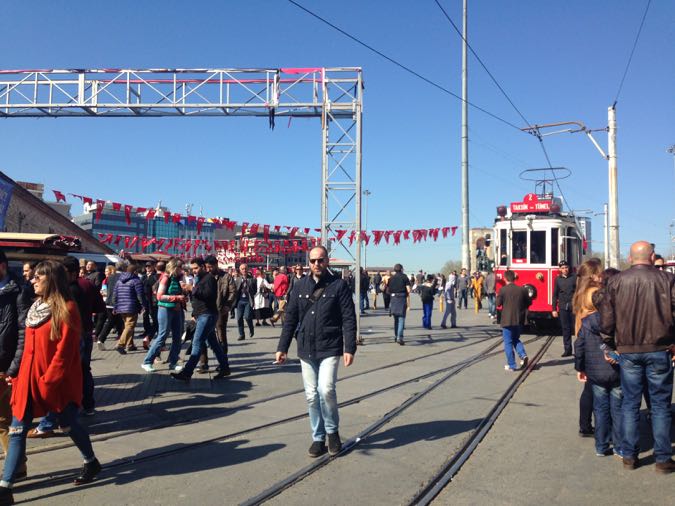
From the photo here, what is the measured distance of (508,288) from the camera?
9766 millimetres

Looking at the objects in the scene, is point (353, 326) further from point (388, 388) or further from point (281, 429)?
point (388, 388)

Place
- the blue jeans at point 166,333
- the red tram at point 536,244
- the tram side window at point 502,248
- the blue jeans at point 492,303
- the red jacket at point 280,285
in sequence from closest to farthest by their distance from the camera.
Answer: the blue jeans at point 166,333 < the red tram at point 536,244 < the tram side window at point 502,248 < the red jacket at point 280,285 < the blue jeans at point 492,303

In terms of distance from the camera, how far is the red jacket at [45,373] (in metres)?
4.24

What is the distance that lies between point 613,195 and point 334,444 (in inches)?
563

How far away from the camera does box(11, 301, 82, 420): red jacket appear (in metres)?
4.24

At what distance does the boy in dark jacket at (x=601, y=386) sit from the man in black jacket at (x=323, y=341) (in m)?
2.22

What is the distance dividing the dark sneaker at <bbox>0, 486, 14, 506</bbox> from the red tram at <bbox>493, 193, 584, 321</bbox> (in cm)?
1282

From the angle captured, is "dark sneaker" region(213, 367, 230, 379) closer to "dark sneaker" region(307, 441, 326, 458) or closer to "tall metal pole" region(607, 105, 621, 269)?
"dark sneaker" region(307, 441, 326, 458)

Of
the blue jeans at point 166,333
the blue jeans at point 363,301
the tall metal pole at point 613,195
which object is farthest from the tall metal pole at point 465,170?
the blue jeans at point 166,333

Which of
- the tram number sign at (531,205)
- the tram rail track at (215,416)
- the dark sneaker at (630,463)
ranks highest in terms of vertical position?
the tram number sign at (531,205)

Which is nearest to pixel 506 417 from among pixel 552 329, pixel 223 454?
pixel 223 454

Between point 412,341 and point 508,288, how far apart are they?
4.86 meters

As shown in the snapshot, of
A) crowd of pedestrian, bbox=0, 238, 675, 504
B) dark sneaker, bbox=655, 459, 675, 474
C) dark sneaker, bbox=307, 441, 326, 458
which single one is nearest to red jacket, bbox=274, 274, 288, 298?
crowd of pedestrian, bbox=0, 238, 675, 504

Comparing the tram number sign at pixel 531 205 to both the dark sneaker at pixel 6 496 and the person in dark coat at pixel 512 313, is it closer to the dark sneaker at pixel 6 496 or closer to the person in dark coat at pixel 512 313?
the person in dark coat at pixel 512 313
